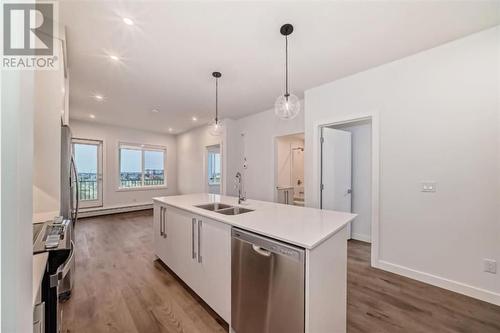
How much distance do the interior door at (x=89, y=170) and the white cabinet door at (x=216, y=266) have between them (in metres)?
5.44

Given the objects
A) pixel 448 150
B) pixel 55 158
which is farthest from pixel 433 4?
pixel 55 158

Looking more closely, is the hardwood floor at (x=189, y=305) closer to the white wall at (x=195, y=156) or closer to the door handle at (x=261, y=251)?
the door handle at (x=261, y=251)

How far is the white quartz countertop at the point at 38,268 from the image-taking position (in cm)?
81

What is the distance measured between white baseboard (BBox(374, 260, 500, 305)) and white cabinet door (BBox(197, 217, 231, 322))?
211 centimetres

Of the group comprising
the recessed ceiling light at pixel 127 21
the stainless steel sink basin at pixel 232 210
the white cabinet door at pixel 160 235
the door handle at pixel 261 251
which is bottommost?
the white cabinet door at pixel 160 235

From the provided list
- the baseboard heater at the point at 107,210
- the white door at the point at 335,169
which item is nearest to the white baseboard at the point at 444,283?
the white door at the point at 335,169

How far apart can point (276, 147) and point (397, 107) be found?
2.38m

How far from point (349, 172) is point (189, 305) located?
3311 mm

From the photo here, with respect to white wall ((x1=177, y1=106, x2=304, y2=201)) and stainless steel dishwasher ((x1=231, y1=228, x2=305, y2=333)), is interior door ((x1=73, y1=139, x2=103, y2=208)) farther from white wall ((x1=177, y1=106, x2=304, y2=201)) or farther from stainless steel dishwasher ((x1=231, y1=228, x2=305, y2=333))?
stainless steel dishwasher ((x1=231, y1=228, x2=305, y2=333))

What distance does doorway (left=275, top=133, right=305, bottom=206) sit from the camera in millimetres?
4609

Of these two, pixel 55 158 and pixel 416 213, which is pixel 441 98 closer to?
pixel 416 213

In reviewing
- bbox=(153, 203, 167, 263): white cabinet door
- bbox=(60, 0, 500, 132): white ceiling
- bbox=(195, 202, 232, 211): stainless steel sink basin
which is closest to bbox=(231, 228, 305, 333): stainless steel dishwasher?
bbox=(195, 202, 232, 211): stainless steel sink basin

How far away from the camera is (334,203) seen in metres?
3.40

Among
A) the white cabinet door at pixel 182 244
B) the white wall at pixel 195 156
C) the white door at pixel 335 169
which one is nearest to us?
the white cabinet door at pixel 182 244
